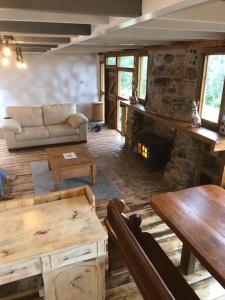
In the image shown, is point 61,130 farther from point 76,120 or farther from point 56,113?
point 56,113

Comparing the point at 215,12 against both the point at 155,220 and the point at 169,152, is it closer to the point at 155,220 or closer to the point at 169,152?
the point at 155,220

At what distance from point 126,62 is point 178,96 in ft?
8.53

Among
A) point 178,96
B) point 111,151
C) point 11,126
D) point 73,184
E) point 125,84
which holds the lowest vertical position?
point 73,184

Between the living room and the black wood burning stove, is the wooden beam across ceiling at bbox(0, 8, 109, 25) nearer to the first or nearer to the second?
the living room

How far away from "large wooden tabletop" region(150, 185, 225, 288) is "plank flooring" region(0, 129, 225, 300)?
0.85 m

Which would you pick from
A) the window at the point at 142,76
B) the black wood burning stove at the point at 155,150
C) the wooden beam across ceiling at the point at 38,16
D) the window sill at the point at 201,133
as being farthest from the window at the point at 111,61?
the wooden beam across ceiling at the point at 38,16

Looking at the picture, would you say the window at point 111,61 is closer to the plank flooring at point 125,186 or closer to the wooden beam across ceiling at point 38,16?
the plank flooring at point 125,186

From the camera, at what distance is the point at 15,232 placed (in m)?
1.60

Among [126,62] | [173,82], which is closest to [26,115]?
[126,62]

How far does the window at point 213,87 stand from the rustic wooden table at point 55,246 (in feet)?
7.81

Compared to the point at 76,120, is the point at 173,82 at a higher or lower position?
higher

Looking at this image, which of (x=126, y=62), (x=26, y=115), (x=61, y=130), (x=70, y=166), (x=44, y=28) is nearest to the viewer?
(x=44, y=28)

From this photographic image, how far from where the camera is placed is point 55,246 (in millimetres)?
1469

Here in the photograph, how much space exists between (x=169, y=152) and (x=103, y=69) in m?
4.34
